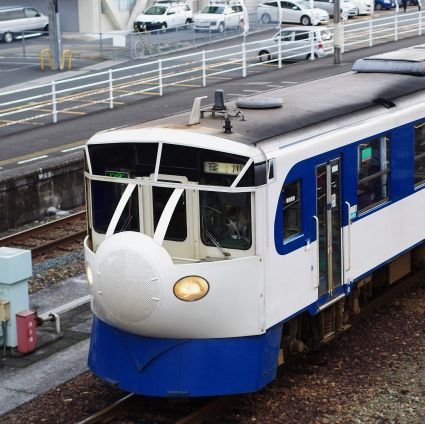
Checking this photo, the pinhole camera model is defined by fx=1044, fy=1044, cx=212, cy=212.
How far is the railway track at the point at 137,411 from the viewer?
901 cm

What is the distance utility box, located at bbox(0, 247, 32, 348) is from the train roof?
2.30 meters

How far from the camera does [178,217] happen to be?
8.96m

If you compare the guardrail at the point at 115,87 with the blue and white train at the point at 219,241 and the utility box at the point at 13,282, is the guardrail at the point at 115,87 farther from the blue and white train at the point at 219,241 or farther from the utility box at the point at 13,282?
the blue and white train at the point at 219,241

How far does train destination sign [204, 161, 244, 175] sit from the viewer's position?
8719 mm

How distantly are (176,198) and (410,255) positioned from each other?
185 inches

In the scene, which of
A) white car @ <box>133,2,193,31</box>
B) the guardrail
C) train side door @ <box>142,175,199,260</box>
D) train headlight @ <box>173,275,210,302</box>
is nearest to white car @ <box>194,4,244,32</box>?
white car @ <box>133,2,193,31</box>

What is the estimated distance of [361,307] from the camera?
1184cm

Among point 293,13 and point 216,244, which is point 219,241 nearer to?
point 216,244

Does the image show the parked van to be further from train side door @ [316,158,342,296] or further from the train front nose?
the train front nose

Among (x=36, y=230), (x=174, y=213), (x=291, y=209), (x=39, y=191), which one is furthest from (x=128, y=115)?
(x=174, y=213)

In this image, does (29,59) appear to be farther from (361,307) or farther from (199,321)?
(199,321)

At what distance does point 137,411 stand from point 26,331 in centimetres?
191

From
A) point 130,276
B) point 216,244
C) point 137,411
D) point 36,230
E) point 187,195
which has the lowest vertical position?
point 137,411

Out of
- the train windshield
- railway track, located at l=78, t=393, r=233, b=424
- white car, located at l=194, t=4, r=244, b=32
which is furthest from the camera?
white car, located at l=194, t=4, r=244, b=32
